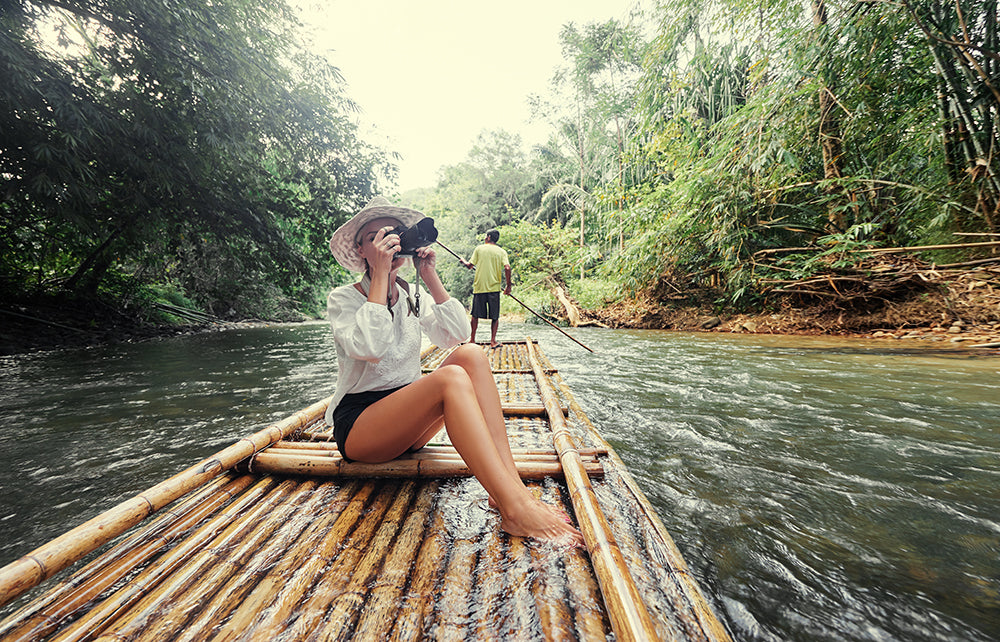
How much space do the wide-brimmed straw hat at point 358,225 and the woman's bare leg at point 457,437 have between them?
1.84 ft

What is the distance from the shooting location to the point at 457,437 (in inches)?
45.9

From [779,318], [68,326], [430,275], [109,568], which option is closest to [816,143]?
[779,318]

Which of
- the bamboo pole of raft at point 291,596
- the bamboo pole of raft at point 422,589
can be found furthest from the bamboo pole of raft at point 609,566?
the bamboo pole of raft at point 291,596

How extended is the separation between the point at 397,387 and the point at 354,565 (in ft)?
1.85

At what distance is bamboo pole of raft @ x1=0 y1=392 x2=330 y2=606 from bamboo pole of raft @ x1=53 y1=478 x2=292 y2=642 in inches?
4.6

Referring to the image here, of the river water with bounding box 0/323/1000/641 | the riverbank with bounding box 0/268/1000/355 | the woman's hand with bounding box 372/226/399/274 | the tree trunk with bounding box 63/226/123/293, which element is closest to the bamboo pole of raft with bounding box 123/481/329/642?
the woman's hand with bounding box 372/226/399/274

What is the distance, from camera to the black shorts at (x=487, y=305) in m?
4.93

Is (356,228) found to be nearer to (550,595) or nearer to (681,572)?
(550,595)

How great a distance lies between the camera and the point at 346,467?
136 centimetres

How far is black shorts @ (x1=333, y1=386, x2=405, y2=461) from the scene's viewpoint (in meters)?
1.32

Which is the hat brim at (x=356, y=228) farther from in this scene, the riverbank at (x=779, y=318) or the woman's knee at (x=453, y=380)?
the riverbank at (x=779, y=318)

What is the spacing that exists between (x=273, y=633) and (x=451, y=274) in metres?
19.3

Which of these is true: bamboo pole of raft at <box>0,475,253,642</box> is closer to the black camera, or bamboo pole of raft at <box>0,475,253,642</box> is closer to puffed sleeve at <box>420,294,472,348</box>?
puffed sleeve at <box>420,294,472,348</box>

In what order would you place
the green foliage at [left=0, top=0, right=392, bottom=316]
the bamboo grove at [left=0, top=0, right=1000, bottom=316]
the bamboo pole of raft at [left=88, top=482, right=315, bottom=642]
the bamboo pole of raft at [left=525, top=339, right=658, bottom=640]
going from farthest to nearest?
the bamboo grove at [left=0, top=0, right=1000, bottom=316] → the green foliage at [left=0, top=0, right=392, bottom=316] → the bamboo pole of raft at [left=88, top=482, right=315, bottom=642] → the bamboo pole of raft at [left=525, top=339, right=658, bottom=640]
